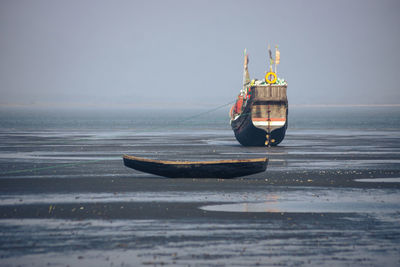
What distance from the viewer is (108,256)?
1445 cm

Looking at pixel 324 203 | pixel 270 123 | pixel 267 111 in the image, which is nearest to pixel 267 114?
pixel 267 111

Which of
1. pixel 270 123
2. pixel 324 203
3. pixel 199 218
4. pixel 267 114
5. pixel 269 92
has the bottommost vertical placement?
pixel 270 123

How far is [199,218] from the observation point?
19.2 meters

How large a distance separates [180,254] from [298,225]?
4.74m

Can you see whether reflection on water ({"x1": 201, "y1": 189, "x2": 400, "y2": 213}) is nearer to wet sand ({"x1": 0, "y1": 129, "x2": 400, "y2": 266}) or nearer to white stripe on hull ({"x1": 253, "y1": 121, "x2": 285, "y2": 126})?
wet sand ({"x1": 0, "y1": 129, "x2": 400, "y2": 266})

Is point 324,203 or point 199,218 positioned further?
point 324,203

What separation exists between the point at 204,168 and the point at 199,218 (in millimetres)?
9954

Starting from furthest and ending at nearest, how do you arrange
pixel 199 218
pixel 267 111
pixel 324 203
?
pixel 267 111 → pixel 324 203 → pixel 199 218

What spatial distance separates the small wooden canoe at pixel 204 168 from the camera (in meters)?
28.6

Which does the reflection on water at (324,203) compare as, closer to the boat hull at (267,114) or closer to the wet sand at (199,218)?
the wet sand at (199,218)

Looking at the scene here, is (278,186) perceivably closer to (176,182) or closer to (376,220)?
(176,182)

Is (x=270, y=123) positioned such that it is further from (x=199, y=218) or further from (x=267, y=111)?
(x=199, y=218)

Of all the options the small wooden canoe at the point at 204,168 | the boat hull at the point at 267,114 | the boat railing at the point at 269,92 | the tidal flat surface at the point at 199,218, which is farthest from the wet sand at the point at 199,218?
the boat railing at the point at 269,92

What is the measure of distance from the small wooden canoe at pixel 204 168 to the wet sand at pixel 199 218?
41 centimetres
